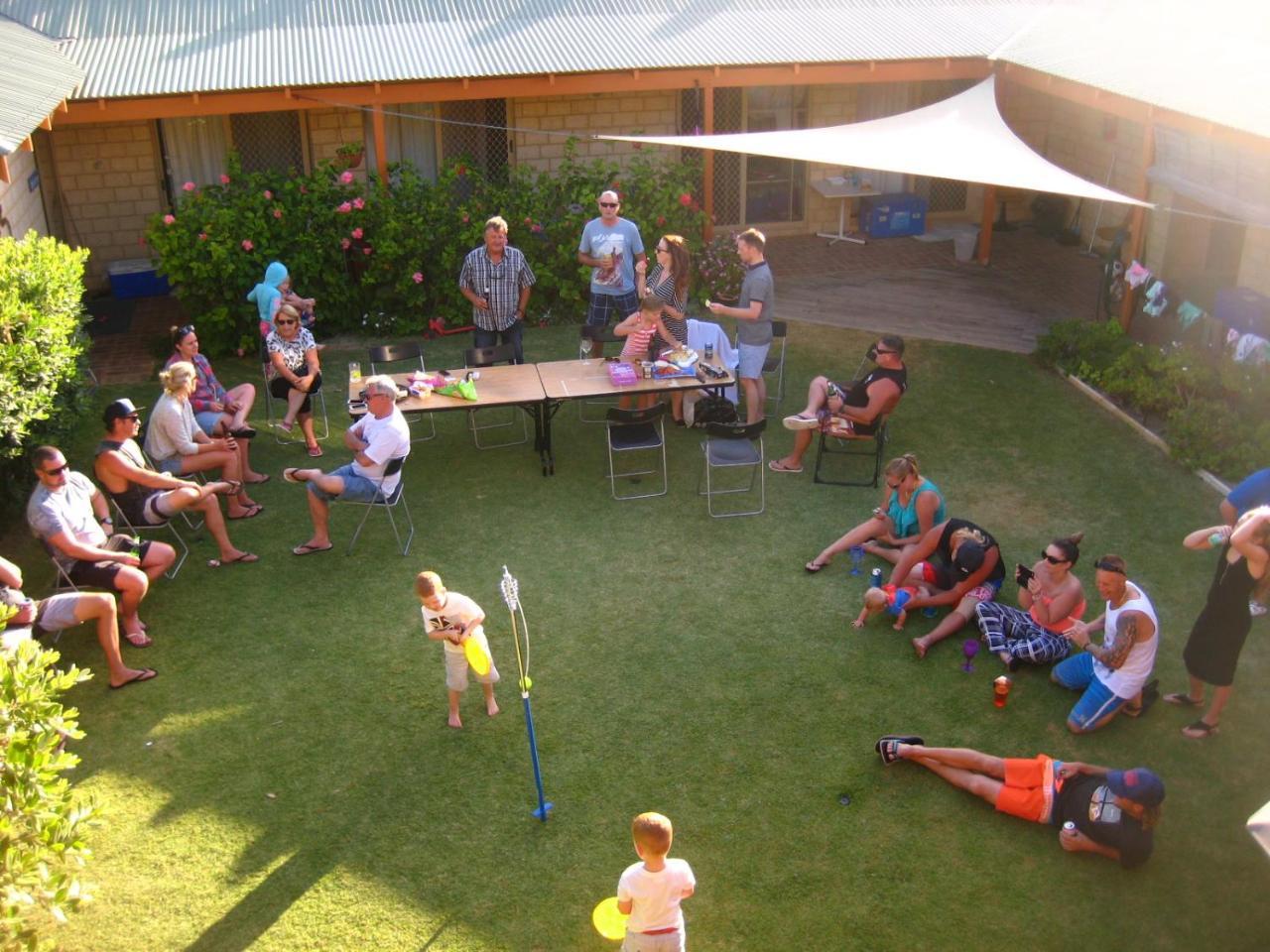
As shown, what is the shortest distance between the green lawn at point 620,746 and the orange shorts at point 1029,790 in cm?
10

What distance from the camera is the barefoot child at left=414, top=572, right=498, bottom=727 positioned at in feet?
19.7

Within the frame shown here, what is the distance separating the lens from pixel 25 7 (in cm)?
1253

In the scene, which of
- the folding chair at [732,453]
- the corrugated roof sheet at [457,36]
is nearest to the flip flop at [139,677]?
the folding chair at [732,453]

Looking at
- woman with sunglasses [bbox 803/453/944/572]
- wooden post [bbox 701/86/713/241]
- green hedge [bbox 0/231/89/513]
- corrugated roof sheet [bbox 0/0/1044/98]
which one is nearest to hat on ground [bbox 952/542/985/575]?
woman with sunglasses [bbox 803/453/944/572]

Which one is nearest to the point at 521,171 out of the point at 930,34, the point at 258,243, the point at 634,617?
the point at 258,243

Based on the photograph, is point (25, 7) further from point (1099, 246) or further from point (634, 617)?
point (1099, 246)

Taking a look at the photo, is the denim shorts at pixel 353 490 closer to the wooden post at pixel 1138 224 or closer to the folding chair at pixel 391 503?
the folding chair at pixel 391 503

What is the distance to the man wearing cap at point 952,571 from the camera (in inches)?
287

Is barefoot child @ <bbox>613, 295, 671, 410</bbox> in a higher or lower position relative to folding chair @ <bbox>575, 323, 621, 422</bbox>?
higher

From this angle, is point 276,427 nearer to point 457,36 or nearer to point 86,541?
point 86,541

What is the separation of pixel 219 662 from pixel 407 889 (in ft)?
7.56

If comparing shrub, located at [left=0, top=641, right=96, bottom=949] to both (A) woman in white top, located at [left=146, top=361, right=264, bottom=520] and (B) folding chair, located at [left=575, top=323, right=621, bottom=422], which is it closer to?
(A) woman in white top, located at [left=146, top=361, right=264, bottom=520]

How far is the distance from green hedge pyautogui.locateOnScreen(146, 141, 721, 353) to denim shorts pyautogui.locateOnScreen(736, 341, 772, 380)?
3241mm

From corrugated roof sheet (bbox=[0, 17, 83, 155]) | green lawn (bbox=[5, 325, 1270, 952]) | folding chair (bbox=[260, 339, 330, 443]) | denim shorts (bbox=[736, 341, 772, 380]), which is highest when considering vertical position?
corrugated roof sheet (bbox=[0, 17, 83, 155])
